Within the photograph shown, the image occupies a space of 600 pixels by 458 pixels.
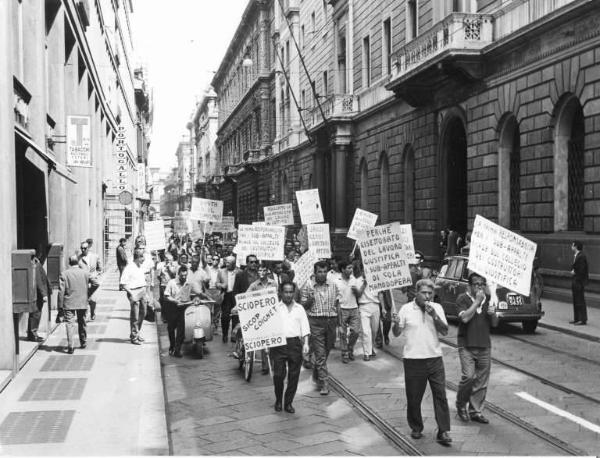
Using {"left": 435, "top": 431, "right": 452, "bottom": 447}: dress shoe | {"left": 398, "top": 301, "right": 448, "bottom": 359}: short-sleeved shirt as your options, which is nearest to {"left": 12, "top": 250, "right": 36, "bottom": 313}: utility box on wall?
{"left": 398, "top": 301, "right": 448, "bottom": 359}: short-sleeved shirt

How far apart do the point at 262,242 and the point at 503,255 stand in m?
8.67

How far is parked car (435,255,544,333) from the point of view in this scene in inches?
595

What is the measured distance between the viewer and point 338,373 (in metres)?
11.6

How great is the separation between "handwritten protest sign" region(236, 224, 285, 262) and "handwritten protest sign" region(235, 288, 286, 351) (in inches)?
274

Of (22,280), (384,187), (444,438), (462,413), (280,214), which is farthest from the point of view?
(384,187)

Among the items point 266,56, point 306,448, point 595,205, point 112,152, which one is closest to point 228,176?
point 266,56

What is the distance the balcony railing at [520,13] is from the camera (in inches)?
808

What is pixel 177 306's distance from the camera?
13391mm

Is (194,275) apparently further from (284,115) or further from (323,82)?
(284,115)

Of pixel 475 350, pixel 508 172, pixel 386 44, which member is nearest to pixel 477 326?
pixel 475 350

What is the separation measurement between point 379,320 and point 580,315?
17.4ft

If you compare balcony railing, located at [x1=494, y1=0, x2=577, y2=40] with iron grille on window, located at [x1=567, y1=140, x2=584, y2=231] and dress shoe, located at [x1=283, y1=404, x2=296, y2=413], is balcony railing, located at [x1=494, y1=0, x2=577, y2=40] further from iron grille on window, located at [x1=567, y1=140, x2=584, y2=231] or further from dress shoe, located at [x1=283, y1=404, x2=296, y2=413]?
dress shoe, located at [x1=283, y1=404, x2=296, y2=413]

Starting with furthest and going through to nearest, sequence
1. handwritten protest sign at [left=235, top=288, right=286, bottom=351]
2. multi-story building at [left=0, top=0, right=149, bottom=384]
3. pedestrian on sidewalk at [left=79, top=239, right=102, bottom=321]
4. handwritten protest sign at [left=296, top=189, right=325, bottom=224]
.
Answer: handwritten protest sign at [left=296, top=189, right=325, bottom=224] < pedestrian on sidewalk at [left=79, top=239, right=102, bottom=321] < multi-story building at [left=0, top=0, right=149, bottom=384] < handwritten protest sign at [left=235, top=288, right=286, bottom=351]

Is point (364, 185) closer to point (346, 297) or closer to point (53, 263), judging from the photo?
point (53, 263)
